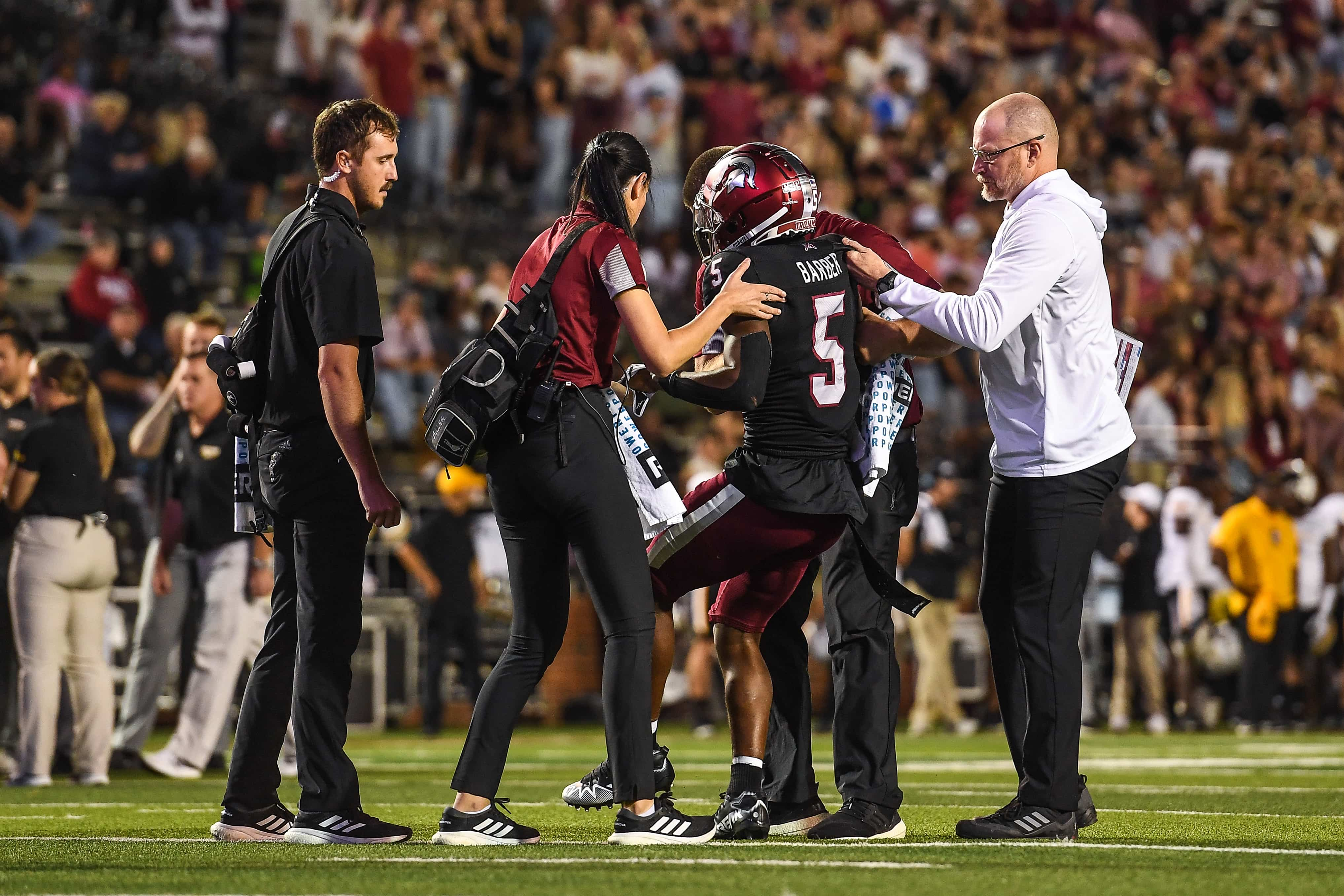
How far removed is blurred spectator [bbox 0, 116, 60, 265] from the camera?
56.1ft

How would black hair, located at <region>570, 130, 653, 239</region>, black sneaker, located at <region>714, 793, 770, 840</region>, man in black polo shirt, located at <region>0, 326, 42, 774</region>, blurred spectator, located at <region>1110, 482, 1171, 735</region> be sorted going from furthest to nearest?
blurred spectator, located at <region>1110, 482, 1171, 735</region>
man in black polo shirt, located at <region>0, 326, 42, 774</region>
black sneaker, located at <region>714, 793, 770, 840</region>
black hair, located at <region>570, 130, 653, 239</region>

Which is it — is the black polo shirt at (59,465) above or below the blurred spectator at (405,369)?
below

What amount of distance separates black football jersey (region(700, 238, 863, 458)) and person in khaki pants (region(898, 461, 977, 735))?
9886 millimetres

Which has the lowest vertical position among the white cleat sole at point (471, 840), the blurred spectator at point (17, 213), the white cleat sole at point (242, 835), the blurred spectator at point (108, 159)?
the white cleat sole at point (242, 835)

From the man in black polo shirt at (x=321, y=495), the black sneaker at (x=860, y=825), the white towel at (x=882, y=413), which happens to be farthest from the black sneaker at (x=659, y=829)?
the white towel at (x=882, y=413)

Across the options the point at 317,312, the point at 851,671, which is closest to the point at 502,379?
the point at 317,312

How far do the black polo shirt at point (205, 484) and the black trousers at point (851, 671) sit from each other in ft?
16.0

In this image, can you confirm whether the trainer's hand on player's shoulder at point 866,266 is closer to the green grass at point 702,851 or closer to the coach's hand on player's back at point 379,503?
the coach's hand on player's back at point 379,503

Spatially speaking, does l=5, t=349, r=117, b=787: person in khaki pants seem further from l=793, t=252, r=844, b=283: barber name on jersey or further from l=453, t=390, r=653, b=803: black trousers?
l=793, t=252, r=844, b=283: barber name on jersey

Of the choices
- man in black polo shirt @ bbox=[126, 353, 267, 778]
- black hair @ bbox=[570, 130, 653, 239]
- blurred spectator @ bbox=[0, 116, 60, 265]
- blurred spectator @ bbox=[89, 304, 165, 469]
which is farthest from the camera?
blurred spectator @ bbox=[0, 116, 60, 265]

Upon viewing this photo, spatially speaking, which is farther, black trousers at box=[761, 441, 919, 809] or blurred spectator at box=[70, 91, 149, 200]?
blurred spectator at box=[70, 91, 149, 200]

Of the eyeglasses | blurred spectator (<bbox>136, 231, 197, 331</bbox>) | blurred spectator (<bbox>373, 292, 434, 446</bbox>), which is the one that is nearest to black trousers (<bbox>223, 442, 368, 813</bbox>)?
the eyeglasses

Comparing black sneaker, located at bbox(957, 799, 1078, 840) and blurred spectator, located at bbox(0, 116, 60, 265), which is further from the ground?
blurred spectator, located at bbox(0, 116, 60, 265)

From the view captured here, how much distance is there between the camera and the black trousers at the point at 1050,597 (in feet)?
22.6
